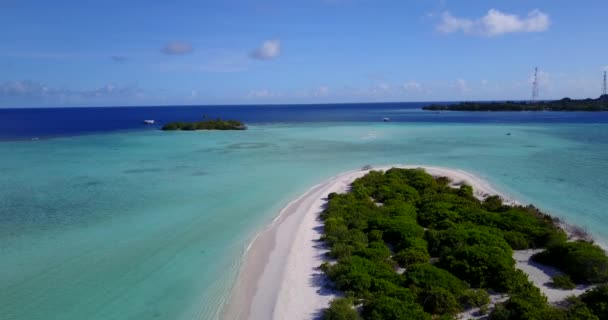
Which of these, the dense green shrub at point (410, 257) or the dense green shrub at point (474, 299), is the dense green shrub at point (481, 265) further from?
the dense green shrub at point (474, 299)

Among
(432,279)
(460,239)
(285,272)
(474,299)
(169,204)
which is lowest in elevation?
(285,272)

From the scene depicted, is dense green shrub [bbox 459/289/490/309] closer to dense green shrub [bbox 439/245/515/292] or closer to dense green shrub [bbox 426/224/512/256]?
dense green shrub [bbox 439/245/515/292]

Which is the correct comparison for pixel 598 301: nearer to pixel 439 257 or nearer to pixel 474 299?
pixel 474 299

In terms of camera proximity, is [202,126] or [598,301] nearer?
[598,301]

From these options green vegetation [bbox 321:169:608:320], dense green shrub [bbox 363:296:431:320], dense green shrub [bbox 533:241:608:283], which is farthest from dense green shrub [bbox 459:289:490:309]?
dense green shrub [bbox 533:241:608:283]

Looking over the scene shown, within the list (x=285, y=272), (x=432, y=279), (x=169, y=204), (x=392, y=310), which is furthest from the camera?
(x=169, y=204)

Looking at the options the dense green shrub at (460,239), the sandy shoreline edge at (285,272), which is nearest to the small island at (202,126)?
the sandy shoreline edge at (285,272)

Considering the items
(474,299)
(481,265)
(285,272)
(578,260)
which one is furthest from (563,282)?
(285,272)

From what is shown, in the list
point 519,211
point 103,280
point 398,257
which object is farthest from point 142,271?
point 519,211

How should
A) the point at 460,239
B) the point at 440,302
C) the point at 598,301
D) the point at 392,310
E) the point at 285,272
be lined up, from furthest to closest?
the point at 460,239 → the point at 285,272 → the point at 440,302 → the point at 598,301 → the point at 392,310
